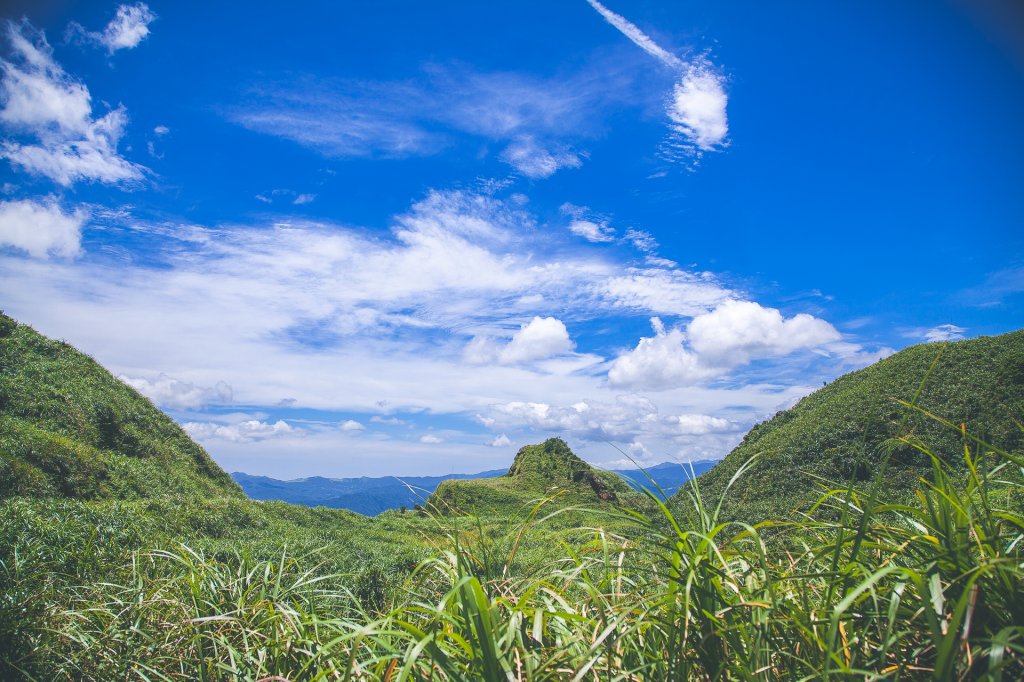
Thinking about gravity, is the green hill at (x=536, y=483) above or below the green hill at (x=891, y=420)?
below

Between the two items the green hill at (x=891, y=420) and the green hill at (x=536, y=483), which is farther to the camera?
the green hill at (x=536, y=483)

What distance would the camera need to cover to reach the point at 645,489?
236 centimetres

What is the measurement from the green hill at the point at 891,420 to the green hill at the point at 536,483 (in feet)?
43.2

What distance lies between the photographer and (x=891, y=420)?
887 inches

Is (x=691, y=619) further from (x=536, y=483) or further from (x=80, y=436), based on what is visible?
(x=536, y=483)

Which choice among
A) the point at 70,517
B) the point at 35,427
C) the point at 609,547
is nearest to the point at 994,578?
the point at 609,547

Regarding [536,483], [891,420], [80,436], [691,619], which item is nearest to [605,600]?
[691,619]

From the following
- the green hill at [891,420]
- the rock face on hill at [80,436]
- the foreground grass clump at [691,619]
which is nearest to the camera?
the foreground grass clump at [691,619]

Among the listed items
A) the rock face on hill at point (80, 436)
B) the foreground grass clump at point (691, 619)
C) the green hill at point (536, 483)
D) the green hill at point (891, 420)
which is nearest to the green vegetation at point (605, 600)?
the foreground grass clump at point (691, 619)

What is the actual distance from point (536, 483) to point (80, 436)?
3320cm

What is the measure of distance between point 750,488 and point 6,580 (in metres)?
29.4

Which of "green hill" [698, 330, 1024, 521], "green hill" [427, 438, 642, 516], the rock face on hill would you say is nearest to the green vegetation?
the rock face on hill

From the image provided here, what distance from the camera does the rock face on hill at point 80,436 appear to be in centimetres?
1303

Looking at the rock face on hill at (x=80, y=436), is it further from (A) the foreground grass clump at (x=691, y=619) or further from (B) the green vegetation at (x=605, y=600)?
(A) the foreground grass clump at (x=691, y=619)
